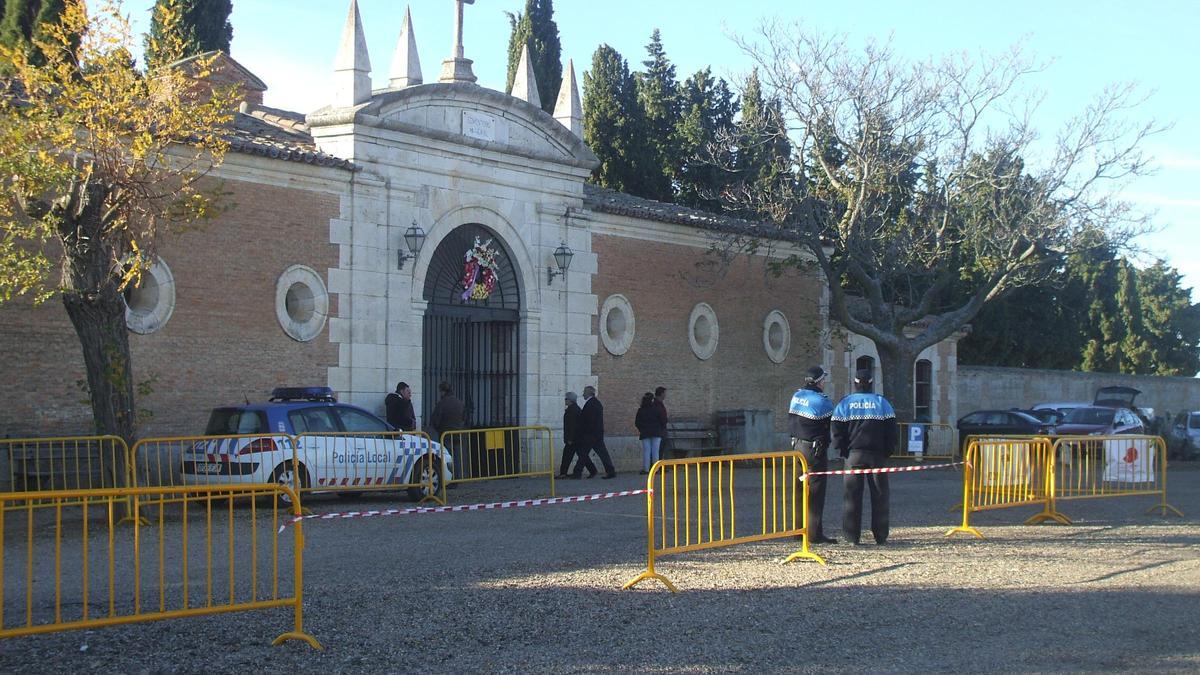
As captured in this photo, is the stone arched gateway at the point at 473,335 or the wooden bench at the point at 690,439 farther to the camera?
the wooden bench at the point at 690,439

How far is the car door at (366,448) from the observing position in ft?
51.9

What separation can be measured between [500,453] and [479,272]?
10.7 ft

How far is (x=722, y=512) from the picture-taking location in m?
13.6

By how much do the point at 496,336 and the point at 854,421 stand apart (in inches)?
433

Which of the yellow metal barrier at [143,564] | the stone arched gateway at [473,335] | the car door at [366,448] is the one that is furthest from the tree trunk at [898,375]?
the yellow metal barrier at [143,564]

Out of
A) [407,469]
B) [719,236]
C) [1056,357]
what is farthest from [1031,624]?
[1056,357]

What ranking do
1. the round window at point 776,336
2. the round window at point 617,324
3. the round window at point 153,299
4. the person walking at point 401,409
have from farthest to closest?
the round window at point 776,336, the round window at point 617,324, the person walking at point 401,409, the round window at point 153,299

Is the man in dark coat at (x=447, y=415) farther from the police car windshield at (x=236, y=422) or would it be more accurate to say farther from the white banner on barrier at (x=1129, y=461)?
the white banner on barrier at (x=1129, y=461)

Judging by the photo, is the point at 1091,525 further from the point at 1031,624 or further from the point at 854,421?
the point at 1031,624

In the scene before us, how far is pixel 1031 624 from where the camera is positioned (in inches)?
344

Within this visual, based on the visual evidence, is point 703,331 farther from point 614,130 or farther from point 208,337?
point 614,130

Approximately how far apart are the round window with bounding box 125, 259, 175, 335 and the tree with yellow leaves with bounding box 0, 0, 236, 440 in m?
2.39

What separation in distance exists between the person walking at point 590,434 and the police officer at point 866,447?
341 inches

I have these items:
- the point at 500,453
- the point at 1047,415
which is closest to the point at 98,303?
the point at 500,453
